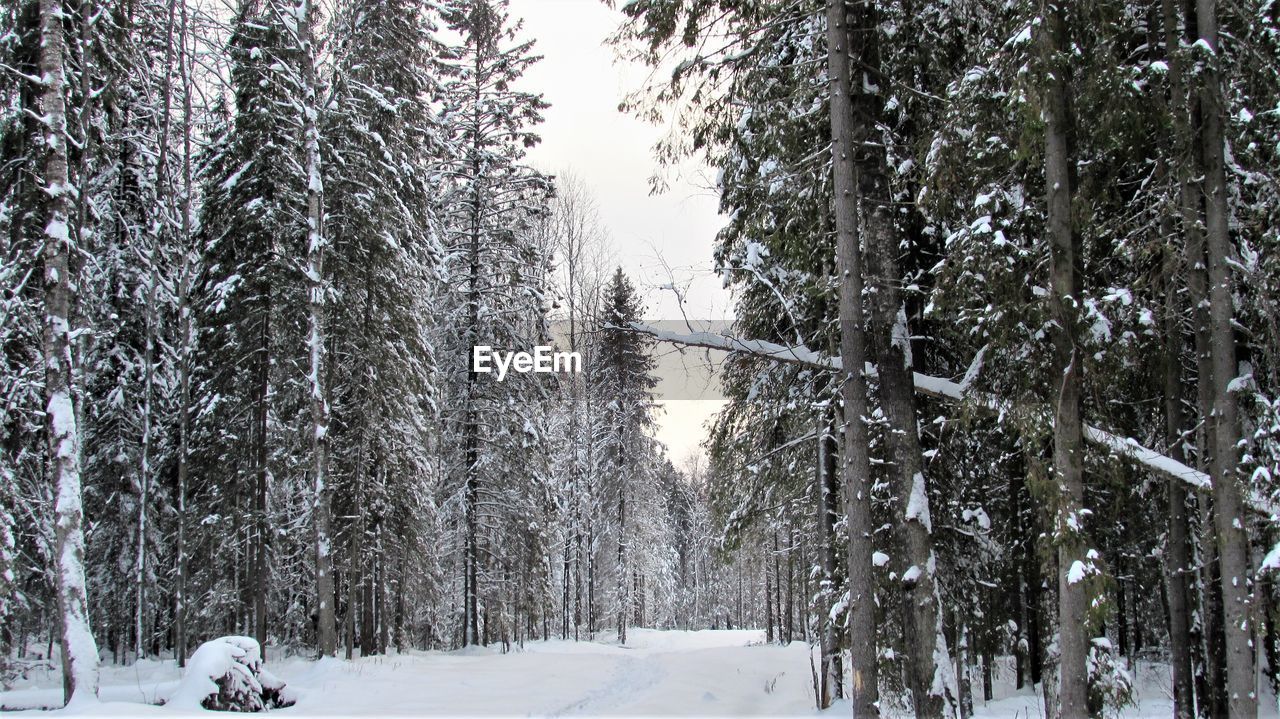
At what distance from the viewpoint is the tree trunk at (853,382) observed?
22.6 ft

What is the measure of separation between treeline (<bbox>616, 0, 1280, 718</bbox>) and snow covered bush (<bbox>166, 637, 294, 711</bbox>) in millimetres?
7361

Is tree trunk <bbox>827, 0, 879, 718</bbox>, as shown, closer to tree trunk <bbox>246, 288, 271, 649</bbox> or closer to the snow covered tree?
tree trunk <bbox>246, 288, 271, 649</bbox>

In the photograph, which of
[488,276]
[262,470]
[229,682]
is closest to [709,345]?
[229,682]

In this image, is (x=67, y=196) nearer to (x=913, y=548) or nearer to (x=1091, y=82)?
(x=913, y=548)

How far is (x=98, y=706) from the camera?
860 cm

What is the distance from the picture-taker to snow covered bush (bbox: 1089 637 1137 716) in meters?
7.05

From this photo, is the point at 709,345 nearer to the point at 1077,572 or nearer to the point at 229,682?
the point at 1077,572

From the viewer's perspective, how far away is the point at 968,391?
703cm

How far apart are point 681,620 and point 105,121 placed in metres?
50.6

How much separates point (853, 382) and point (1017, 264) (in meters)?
1.84

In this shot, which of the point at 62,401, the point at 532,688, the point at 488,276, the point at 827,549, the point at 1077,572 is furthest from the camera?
the point at 488,276

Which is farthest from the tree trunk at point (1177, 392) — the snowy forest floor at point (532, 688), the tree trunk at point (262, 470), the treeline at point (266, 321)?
the tree trunk at point (262, 470)

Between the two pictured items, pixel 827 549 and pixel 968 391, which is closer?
pixel 968 391

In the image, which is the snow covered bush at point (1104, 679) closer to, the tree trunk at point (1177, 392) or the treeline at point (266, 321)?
the tree trunk at point (1177, 392)
